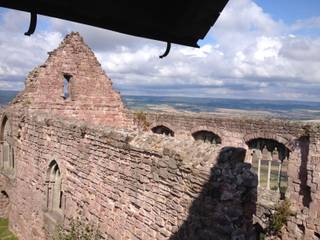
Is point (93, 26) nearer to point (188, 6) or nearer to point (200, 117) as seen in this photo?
point (188, 6)

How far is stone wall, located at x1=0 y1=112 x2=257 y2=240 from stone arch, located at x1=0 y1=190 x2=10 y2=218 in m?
3.65

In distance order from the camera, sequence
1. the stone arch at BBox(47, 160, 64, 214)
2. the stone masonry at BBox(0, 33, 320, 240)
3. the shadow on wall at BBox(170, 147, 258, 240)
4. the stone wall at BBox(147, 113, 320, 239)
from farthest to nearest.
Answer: the stone arch at BBox(47, 160, 64, 214)
the stone wall at BBox(147, 113, 320, 239)
the stone masonry at BBox(0, 33, 320, 240)
the shadow on wall at BBox(170, 147, 258, 240)

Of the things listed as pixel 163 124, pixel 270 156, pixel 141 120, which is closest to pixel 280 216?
pixel 270 156

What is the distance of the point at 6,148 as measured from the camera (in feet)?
54.4

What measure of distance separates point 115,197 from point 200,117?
905 cm

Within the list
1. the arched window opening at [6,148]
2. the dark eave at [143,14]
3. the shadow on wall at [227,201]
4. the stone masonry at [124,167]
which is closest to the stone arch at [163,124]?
the stone masonry at [124,167]

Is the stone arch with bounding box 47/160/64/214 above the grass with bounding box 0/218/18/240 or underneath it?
above

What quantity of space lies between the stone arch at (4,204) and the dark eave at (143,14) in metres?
15.2

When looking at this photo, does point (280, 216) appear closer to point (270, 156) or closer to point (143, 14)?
point (270, 156)

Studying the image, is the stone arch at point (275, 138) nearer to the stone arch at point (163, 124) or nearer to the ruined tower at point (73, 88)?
the stone arch at point (163, 124)

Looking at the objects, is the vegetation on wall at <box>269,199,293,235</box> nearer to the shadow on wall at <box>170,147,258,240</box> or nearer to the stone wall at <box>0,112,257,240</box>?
the stone wall at <box>0,112,257,240</box>

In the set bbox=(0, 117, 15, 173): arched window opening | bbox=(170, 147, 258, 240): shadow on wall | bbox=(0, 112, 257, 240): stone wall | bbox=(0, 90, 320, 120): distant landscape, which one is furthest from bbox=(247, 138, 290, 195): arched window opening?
bbox=(0, 117, 15, 173): arched window opening

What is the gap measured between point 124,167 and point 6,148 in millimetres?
9368

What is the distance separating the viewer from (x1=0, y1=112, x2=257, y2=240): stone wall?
6996mm
